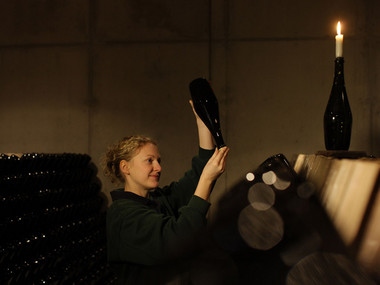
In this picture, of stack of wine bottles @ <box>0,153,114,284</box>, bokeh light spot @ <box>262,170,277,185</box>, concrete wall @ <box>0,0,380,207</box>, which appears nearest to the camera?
bokeh light spot @ <box>262,170,277,185</box>

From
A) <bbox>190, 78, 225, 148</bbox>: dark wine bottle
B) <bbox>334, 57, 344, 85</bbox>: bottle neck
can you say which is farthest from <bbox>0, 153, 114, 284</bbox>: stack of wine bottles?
<bbox>334, 57, 344, 85</bbox>: bottle neck

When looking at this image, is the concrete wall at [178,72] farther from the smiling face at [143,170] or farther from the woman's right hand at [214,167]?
the woman's right hand at [214,167]

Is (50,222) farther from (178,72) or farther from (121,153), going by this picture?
(178,72)

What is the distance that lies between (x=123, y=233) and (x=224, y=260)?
54 centimetres

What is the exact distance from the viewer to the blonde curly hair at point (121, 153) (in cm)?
138

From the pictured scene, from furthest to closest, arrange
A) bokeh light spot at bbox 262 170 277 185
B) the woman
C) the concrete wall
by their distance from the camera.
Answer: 1. the concrete wall
2. the woman
3. bokeh light spot at bbox 262 170 277 185

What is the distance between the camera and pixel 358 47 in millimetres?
2402

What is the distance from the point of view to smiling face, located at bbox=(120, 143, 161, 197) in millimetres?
1322

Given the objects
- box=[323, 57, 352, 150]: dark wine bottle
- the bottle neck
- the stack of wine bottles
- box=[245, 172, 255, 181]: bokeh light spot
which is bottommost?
the stack of wine bottles

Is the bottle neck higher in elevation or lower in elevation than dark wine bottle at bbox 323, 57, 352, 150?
higher

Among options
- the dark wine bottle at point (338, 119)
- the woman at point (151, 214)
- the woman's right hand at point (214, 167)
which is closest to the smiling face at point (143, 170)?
the woman at point (151, 214)

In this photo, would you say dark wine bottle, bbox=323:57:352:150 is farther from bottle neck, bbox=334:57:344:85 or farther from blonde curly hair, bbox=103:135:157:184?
blonde curly hair, bbox=103:135:157:184

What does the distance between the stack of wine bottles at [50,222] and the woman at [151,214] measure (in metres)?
0.51

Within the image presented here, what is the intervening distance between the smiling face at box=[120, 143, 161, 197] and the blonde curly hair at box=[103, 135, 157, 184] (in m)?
0.02
